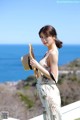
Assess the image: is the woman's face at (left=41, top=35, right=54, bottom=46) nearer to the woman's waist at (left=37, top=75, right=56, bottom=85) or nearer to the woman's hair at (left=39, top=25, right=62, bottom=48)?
the woman's hair at (left=39, top=25, right=62, bottom=48)

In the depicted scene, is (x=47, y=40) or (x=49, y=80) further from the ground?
(x=47, y=40)

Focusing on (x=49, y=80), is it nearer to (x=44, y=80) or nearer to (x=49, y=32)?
(x=44, y=80)

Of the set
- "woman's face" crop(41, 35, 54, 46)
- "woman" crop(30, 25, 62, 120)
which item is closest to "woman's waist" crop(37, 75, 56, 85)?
"woman" crop(30, 25, 62, 120)

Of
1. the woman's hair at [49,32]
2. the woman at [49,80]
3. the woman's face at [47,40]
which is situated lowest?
the woman at [49,80]

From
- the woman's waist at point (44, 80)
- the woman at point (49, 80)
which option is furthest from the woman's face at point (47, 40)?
the woman's waist at point (44, 80)

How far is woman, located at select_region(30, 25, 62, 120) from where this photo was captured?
7.64 feet

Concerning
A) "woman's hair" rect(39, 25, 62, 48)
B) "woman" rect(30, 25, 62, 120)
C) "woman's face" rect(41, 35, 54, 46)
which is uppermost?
"woman's hair" rect(39, 25, 62, 48)

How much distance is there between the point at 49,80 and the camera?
92.0 inches

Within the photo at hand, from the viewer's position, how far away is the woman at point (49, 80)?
7.64 ft

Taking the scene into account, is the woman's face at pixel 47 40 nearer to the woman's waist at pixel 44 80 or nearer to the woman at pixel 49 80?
the woman at pixel 49 80

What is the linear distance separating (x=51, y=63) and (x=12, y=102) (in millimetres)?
10621

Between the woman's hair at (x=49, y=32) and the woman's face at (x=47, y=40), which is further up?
the woman's hair at (x=49, y=32)

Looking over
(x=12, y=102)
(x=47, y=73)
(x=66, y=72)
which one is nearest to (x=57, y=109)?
(x=47, y=73)

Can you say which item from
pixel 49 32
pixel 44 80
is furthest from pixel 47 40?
pixel 44 80
